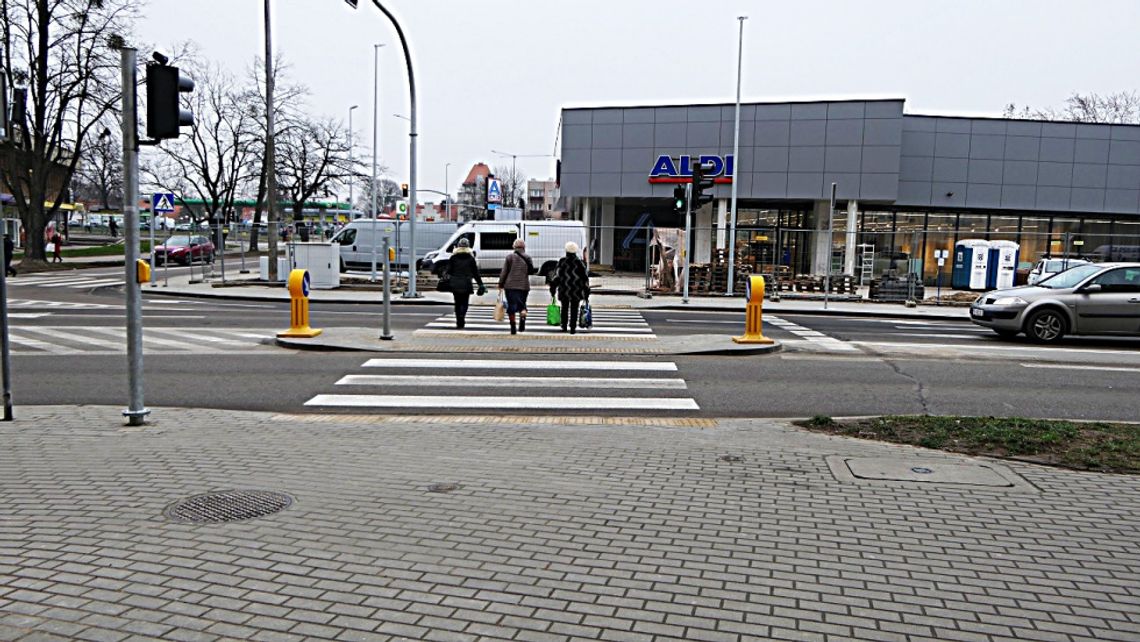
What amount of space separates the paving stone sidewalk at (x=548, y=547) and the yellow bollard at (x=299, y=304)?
7247 mm

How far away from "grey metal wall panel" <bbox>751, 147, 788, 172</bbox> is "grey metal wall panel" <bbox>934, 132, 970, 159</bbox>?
7459 mm

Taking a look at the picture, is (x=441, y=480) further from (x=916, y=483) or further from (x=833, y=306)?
(x=833, y=306)

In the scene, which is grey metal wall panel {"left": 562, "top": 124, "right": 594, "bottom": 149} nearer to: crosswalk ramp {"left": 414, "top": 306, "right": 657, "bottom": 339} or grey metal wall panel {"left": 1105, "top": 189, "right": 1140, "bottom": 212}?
crosswalk ramp {"left": 414, "top": 306, "right": 657, "bottom": 339}

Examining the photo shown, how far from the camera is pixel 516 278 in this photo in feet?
50.5

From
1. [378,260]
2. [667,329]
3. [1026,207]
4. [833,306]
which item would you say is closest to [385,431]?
[667,329]

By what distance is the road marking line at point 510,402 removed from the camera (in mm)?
9945

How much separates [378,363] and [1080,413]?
9.17m

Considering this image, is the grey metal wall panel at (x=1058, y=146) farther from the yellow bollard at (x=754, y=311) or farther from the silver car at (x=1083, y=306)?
the yellow bollard at (x=754, y=311)

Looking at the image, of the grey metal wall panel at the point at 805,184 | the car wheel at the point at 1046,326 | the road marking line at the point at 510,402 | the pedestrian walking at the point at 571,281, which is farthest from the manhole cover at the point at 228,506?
the grey metal wall panel at the point at 805,184

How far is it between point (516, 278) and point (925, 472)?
9595mm

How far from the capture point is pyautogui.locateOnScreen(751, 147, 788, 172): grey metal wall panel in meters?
37.8

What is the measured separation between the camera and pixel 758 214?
136 feet

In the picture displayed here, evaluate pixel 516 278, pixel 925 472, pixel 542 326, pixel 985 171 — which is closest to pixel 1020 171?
pixel 985 171

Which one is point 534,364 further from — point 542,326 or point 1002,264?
point 1002,264
